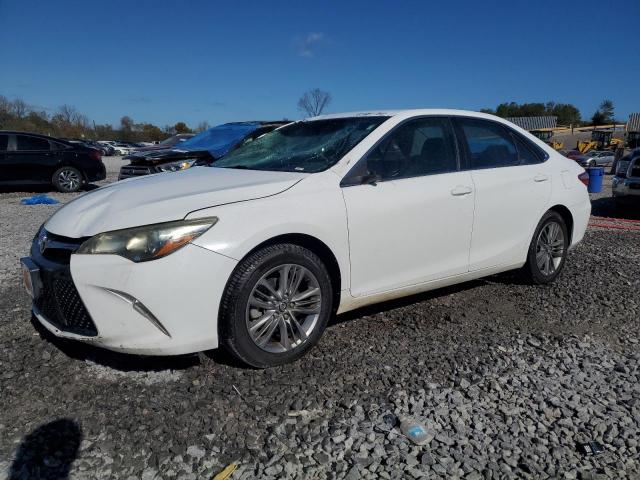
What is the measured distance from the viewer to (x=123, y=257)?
2678 millimetres

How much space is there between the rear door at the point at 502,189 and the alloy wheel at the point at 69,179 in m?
11.4

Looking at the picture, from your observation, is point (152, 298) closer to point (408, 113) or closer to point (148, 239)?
point (148, 239)

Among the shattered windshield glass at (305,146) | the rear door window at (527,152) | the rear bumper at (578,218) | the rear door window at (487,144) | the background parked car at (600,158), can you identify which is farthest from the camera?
the background parked car at (600,158)

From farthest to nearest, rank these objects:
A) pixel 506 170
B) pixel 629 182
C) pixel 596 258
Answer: pixel 629 182, pixel 596 258, pixel 506 170

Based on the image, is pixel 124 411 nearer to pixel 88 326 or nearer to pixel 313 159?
pixel 88 326

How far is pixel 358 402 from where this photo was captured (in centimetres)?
272

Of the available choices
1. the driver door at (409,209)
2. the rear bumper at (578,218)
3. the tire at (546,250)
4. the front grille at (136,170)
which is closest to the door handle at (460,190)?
the driver door at (409,209)

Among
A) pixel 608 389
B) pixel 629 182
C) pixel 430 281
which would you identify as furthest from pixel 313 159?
pixel 629 182

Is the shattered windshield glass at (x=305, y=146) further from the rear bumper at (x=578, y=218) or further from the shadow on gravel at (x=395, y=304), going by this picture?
the rear bumper at (x=578, y=218)

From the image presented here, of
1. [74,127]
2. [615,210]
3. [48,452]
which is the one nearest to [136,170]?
Result: [48,452]

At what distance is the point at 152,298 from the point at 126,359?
83 cm

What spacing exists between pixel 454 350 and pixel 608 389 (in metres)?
0.88

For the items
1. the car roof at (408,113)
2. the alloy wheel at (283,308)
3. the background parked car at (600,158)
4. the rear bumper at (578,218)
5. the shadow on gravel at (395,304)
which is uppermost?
the car roof at (408,113)

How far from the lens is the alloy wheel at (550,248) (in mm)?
4539
